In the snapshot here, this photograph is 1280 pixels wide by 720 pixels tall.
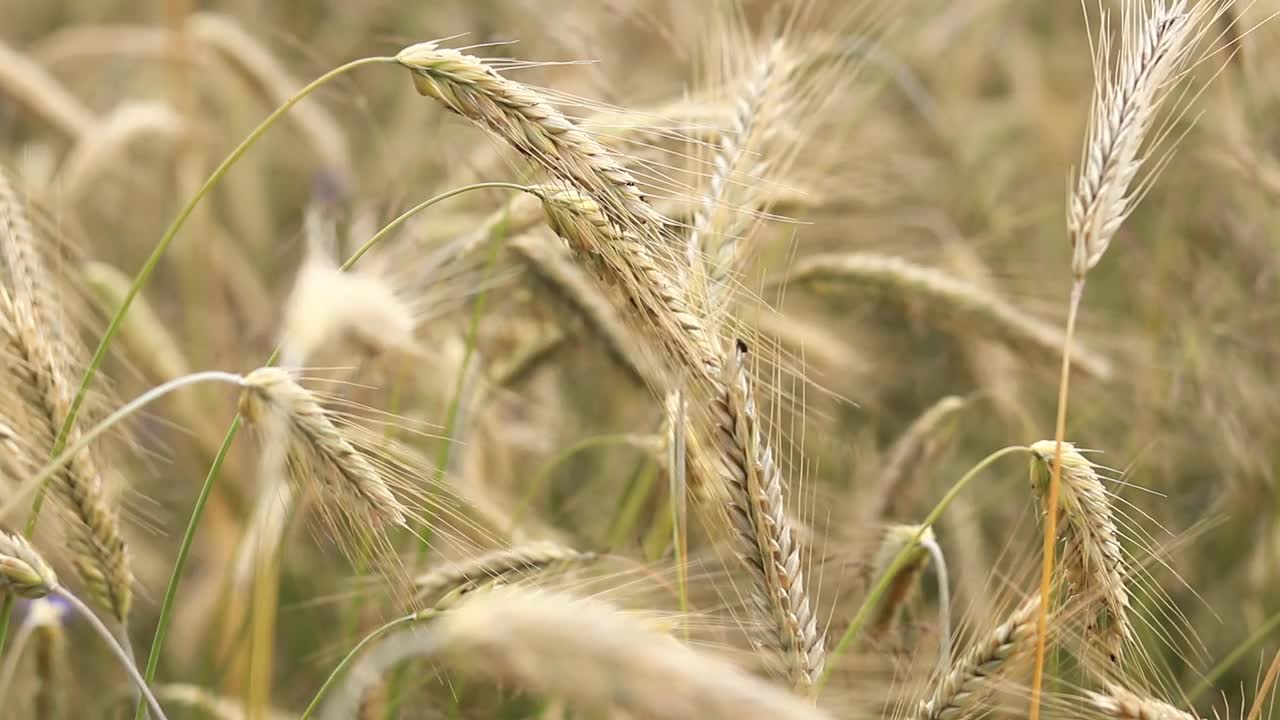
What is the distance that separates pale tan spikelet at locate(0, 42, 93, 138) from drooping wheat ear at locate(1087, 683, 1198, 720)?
7.96 ft

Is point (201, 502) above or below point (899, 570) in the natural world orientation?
above

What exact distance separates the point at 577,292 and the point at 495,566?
586 mm

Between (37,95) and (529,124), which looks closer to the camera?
(529,124)

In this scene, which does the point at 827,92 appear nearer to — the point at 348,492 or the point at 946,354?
the point at 946,354

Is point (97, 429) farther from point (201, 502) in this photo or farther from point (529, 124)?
point (529, 124)

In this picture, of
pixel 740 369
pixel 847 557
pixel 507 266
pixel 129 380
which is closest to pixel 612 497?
pixel 507 266

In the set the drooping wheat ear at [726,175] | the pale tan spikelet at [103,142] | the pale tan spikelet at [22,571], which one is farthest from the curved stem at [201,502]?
the pale tan spikelet at [103,142]

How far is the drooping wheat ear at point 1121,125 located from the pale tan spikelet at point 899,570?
1.33ft

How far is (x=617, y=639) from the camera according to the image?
734mm

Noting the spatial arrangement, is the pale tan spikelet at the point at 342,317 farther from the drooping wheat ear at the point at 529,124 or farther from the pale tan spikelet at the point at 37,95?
the pale tan spikelet at the point at 37,95

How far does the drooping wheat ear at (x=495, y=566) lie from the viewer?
1.27 metres

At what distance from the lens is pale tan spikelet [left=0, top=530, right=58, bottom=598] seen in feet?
3.28

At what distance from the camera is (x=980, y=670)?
45.2 inches

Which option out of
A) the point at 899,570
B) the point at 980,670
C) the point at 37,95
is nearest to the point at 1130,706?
the point at 980,670
